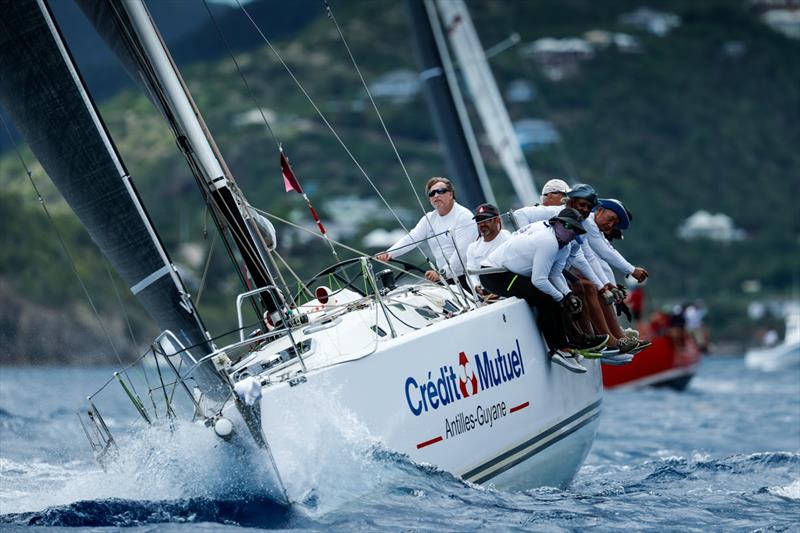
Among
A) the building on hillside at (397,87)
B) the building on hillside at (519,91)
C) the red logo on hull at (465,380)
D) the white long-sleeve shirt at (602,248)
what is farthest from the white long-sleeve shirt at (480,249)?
the building on hillside at (519,91)

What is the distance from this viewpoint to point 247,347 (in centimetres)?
808

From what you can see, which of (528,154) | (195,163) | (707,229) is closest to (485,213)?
(195,163)

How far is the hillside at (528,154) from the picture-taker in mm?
50156

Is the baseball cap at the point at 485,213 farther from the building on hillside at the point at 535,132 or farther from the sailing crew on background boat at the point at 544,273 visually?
the building on hillside at the point at 535,132

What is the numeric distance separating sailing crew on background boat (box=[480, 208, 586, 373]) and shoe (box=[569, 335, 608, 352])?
11 cm

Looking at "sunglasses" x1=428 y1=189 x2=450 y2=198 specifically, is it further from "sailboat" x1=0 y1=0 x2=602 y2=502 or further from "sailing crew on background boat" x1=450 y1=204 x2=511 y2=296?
"sailboat" x1=0 y1=0 x2=602 y2=502

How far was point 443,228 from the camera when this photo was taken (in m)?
8.54

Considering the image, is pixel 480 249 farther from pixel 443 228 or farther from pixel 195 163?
pixel 195 163

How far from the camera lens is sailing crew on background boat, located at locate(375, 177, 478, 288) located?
8.40m

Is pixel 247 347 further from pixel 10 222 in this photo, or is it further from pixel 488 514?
pixel 10 222

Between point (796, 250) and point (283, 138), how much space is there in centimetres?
2688

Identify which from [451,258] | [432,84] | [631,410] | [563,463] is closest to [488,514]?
[563,463]

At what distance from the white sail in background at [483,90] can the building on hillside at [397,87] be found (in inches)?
2304

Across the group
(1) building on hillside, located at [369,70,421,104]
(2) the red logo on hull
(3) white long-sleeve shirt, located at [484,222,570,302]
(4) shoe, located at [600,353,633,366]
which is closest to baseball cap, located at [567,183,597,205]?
(3) white long-sleeve shirt, located at [484,222,570,302]
